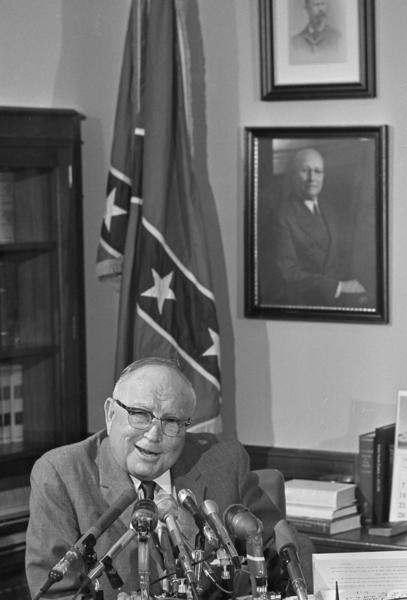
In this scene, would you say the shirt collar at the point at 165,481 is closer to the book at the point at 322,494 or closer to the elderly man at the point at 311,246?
the book at the point at 322,494

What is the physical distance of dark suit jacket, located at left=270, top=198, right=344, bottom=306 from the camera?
4.61 metres

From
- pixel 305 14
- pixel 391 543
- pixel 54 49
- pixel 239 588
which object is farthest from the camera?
pixel 54 49

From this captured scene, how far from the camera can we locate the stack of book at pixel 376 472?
4.37 meters

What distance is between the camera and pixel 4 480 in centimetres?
466

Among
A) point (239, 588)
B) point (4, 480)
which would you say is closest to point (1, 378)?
point (4, 480)

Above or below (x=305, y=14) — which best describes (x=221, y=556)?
below

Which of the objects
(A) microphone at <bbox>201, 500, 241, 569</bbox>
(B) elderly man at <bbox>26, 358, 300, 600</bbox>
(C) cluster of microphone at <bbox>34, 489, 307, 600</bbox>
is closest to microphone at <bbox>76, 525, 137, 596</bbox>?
(C) cluster of microphone at <bbox>34, 489, 307, 600</bbox>

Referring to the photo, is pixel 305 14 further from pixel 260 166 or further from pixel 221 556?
pixel 221 556

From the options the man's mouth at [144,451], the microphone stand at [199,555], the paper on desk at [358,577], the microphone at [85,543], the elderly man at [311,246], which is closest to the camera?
the microphone at [85,543]

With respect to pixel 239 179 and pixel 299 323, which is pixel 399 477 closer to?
pixel 299 323

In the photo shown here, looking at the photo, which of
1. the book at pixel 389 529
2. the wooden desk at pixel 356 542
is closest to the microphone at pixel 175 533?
the wooden desk at pixel 356 542

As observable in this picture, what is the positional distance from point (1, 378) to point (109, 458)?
5.49 ft

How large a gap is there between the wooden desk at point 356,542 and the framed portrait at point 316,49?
160 centimetres

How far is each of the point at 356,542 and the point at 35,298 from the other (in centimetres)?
156
